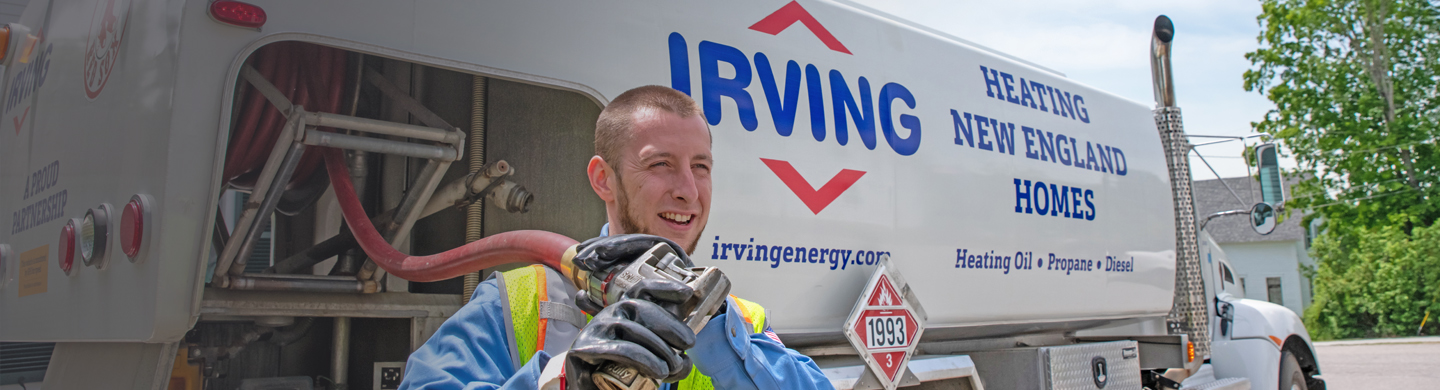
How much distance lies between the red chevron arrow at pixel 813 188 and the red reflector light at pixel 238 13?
1.63m

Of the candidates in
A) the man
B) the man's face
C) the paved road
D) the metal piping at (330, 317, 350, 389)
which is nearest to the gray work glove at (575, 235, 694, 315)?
the man

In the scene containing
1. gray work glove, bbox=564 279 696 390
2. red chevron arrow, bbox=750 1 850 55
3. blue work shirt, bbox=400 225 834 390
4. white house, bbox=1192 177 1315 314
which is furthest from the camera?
white house, bbox=1192 177 1315 314

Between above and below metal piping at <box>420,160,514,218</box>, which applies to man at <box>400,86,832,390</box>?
below

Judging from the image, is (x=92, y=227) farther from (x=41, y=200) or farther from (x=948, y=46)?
(x=948, y=46)

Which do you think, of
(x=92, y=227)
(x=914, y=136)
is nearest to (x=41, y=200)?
(x=92, y=227)

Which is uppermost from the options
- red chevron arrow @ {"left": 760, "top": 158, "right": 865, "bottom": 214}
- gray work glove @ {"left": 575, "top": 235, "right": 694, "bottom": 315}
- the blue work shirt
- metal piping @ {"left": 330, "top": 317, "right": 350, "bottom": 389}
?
red chevron arrow @ {"left": 760, "top": 158, "right": 865, "bottom": 214}

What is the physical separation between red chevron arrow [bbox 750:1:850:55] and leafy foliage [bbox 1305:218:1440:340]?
27.4 m

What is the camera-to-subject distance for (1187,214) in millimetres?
5531

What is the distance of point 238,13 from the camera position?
2.35m

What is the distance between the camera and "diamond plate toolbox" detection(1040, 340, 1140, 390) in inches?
171

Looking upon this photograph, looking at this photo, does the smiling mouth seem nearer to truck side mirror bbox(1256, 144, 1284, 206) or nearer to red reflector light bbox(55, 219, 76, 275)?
red reflector light bbox(55, 219, 76, 275)

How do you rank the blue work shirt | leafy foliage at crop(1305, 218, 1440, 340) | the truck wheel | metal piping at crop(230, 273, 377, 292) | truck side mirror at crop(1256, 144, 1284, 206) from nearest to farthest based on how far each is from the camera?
the blue work shirt < metal piping at crop(230, 273, 377, 292) < truck side mirror at crop(1256, 144, 1284, 206) < the truck wheel < leafy foliage at crop(1305, 218, 1440, 340)

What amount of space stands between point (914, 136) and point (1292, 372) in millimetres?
4323

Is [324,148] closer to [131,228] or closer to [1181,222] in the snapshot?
[131,228]
